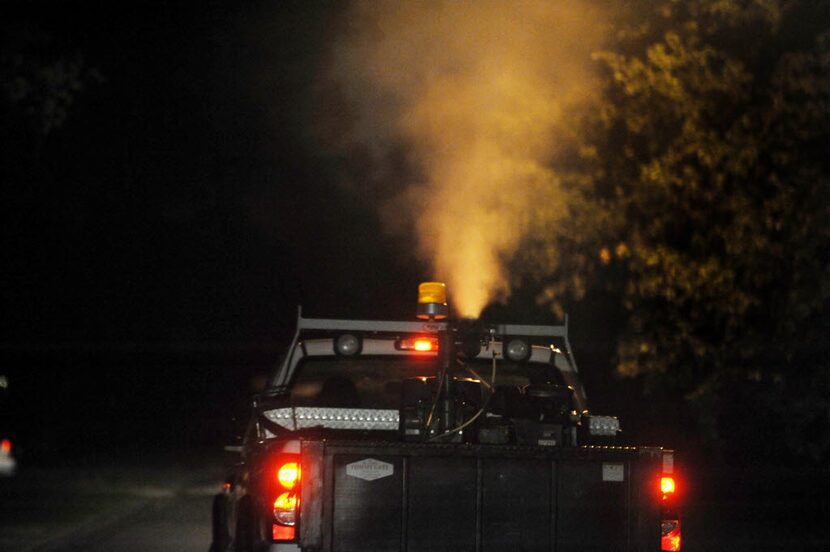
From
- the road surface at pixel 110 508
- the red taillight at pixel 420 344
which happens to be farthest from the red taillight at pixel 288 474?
the road surface at pixel 110 508

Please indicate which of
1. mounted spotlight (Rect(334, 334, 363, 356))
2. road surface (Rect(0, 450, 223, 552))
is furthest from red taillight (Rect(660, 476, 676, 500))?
road surface (Rect(0, 450, 223, 552))

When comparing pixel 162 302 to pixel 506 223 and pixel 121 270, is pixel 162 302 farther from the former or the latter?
pixel 506 223

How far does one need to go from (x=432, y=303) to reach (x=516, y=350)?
1.02 metres

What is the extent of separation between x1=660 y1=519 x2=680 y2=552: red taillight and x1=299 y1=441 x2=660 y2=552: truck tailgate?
0.24 metres

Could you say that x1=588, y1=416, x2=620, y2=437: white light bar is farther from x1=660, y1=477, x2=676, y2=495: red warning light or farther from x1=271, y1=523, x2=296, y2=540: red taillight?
x1=271, y1=523, x2=296, y2=540: red taillight

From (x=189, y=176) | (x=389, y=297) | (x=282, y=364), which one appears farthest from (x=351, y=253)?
(x=282, y=364)

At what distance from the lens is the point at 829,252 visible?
12.3 metres

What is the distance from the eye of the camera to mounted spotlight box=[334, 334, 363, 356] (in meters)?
7.18

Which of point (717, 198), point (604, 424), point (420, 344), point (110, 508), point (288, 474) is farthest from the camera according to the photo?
point (110, 508)

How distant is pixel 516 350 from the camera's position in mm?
7121

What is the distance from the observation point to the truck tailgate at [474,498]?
5258 millimetres

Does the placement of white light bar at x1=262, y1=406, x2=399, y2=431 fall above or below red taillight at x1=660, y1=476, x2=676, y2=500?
above

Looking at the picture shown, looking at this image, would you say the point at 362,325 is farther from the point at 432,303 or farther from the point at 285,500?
the point at 285,500

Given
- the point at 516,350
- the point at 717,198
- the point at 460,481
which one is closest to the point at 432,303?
the point at 516,350
